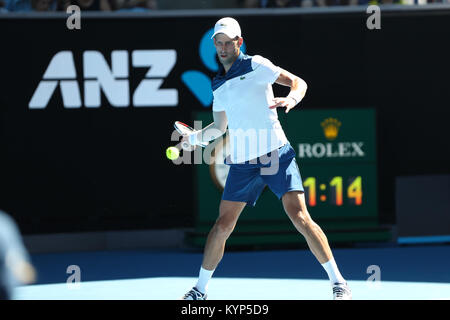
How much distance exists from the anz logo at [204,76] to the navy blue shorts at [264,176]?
9.09ft

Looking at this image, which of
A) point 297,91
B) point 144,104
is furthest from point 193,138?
point 144,104

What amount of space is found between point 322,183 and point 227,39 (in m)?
3.10

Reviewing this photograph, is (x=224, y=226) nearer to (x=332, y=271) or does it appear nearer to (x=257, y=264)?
(x=332, y=271)

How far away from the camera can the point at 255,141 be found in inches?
200

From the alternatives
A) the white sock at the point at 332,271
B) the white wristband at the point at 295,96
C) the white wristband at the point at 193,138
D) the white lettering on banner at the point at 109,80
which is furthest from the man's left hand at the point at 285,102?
the white lettering on banner at the point at 109,80

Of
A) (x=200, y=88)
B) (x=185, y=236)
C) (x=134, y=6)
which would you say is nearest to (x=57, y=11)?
(x=134, y=6)

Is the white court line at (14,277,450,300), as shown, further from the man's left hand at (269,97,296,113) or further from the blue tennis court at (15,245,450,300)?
the man's left hand at (269,97,296,113)

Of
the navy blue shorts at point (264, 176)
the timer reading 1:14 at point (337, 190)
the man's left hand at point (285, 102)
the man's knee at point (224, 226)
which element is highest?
the man's left hand at point (285, 102)

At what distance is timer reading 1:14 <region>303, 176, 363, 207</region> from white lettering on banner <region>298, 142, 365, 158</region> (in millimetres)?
215

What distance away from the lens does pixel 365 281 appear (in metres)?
6.37

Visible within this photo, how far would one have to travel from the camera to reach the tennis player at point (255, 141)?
505cm

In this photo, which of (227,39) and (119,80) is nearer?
(227,39)

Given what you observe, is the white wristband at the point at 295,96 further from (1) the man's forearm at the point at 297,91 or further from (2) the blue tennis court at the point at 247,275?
(2) the blue tennis court at the point at 247,275
